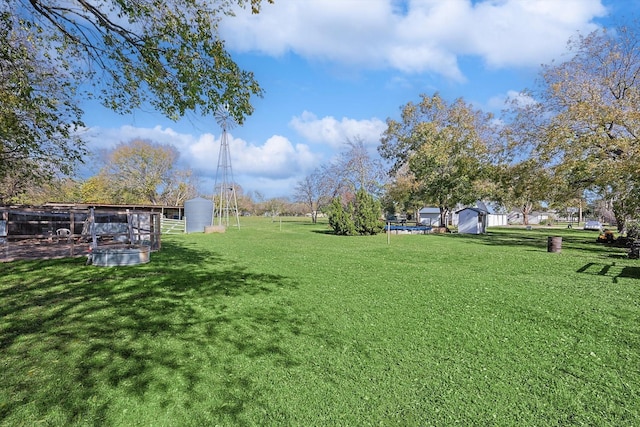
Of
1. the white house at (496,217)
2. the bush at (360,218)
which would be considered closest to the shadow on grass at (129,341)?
the bush at (360,218)

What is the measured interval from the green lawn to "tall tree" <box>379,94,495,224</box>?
2060cm

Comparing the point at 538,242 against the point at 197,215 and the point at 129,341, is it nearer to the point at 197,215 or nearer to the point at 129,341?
the point at 129,341

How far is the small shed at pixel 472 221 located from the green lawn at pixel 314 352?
843 inches

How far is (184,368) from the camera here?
3449 millimetres

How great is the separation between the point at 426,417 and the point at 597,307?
4809 mm

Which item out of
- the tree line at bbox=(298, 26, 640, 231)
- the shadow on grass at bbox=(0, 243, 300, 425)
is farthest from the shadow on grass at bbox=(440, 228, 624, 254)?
the shadow on grass at bbox=(0, 243, 300, 425)

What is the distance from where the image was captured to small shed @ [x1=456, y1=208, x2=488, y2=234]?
28000 millimetres

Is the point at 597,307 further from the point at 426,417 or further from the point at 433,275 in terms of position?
the point at 426,417

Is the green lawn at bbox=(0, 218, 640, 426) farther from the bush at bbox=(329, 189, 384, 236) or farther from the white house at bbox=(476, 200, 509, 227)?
the white house at bbox=(476, 200, 509, 227)

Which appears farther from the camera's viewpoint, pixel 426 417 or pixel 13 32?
pixel 13 32

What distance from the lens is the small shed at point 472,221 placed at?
91.9 ft

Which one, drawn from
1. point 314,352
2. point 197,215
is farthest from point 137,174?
point 314,352

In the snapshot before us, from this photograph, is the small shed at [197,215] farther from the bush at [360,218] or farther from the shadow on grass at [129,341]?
the shadow on grass at [129,341]

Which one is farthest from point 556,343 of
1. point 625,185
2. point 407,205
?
point 407,205
